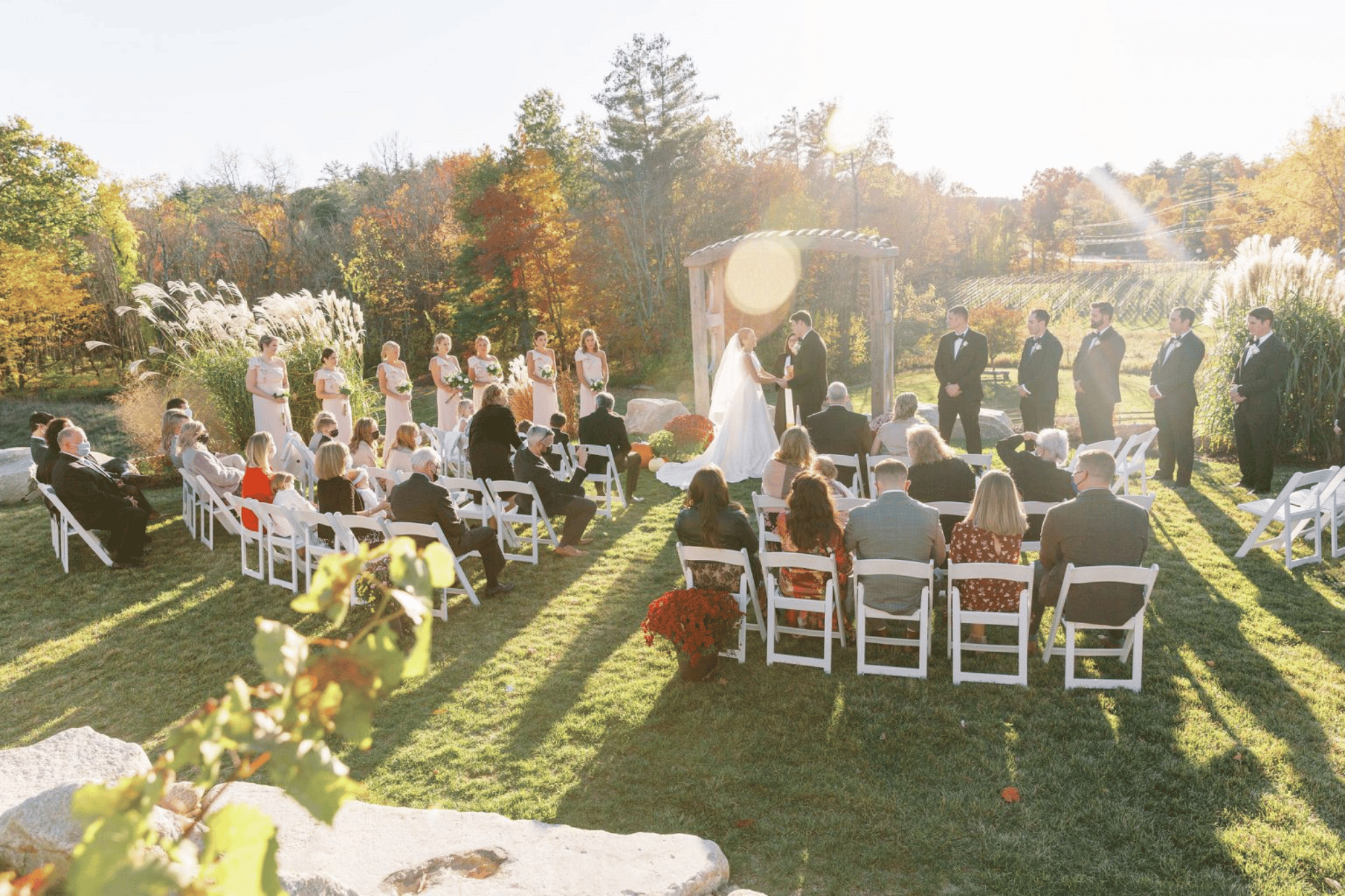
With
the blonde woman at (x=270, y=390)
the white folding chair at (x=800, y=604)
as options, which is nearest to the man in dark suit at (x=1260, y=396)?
the white folding chair at (x=800, y=604)

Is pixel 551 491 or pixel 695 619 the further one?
pixel 551 491

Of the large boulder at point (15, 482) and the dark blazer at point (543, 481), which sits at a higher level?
the dark blazer at point (543, 481)

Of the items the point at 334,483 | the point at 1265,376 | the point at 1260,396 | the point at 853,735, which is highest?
the point at 1265,376

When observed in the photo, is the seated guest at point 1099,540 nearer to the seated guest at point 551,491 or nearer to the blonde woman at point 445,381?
the seated guest at point 551,491

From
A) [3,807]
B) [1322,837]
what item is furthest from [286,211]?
[1322,837]

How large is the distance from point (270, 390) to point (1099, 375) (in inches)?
378

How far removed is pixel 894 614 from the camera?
17.3ft

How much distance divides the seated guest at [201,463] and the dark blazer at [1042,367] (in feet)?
28.4

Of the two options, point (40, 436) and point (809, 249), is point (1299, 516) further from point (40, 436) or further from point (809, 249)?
point (40, 436)

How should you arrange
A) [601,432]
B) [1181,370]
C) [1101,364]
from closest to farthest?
[1181,370] < [601,432] < [1101,364]

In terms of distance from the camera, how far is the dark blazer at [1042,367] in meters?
→ 9.72

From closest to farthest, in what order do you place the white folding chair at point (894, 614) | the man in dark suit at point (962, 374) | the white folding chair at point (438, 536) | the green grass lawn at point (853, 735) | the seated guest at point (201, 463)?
the green grass lawn at point (853, 735)
the white folding chair at point (894, 614)
the white folding chair at point (438, 536)
the seated guest at point (201, 463)
the man in dark suit at point (962, 374)

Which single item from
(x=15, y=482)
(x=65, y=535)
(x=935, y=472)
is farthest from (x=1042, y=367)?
(x=15, y=482)

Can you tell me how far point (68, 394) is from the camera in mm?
23891
